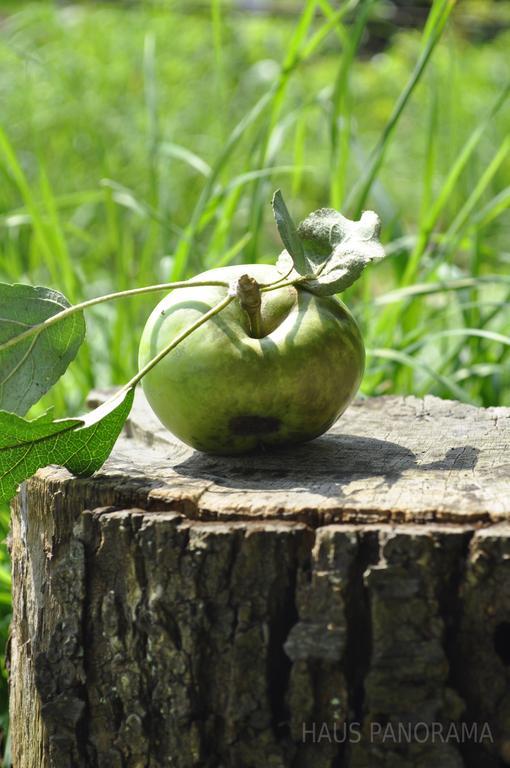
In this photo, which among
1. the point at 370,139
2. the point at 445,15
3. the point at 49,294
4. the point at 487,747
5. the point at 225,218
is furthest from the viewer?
the point at 370,139

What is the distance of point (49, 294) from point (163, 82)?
392 centimetres

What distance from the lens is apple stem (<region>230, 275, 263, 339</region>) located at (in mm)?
1244

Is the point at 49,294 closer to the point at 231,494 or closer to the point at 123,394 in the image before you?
the point at 123,394

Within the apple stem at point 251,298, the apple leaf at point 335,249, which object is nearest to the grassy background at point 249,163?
the apple leaf at point 335,249

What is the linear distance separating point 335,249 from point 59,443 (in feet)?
1.52

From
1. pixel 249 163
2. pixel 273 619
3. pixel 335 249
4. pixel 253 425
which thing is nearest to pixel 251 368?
pixel 253 425

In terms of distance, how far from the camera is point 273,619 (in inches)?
41.1

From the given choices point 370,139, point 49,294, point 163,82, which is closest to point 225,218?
point 49,294

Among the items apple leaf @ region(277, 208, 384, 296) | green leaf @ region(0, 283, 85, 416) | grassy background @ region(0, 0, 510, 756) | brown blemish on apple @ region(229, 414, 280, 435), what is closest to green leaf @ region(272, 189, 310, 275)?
A: apple leaf @ region(277, 208, 384, 296)

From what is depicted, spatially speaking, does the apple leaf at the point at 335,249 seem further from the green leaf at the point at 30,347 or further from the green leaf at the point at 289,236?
the green leaf at the point at 30,347

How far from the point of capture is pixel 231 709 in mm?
1057

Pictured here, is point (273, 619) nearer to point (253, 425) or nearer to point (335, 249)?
point (253, 425)

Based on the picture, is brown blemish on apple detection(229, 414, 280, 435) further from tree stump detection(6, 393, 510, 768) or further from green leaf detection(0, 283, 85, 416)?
green leaf detection(0, 283, 85, 416)

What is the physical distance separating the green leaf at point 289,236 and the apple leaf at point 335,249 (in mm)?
11
